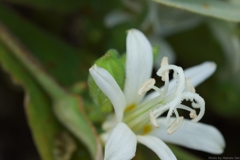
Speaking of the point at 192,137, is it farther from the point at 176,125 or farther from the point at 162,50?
the point at 162,50

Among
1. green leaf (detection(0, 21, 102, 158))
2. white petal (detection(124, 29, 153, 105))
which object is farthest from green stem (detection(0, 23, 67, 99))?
white petal (detection(124, 29, 153, 105))

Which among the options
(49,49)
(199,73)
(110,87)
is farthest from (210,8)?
(49,49)

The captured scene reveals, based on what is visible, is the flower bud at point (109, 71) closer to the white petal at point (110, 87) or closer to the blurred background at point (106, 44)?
the white petal at point (110, 87)

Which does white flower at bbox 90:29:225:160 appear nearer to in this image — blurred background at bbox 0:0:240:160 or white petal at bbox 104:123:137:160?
white petal at bbox 104:123:137:160

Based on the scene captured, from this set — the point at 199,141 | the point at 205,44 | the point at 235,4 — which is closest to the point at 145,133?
the point at 199,141

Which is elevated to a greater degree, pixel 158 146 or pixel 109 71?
pixel 109 71

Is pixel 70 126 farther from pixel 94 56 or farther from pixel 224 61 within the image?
pixel 224 61

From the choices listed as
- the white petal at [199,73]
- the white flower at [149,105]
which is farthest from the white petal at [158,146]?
the white petal at [199,73]
